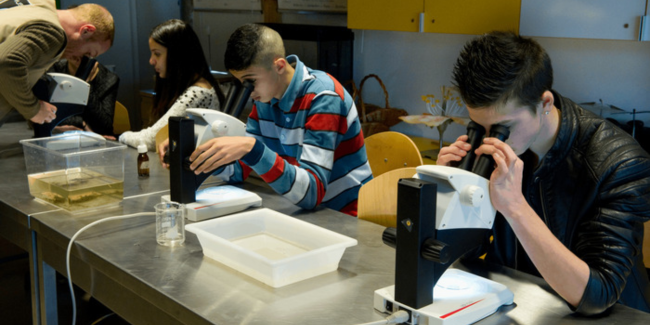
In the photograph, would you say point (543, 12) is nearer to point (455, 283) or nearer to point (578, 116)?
point (578, 116)

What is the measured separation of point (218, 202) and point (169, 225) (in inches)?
9.9

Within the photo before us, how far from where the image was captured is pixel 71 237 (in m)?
1.74

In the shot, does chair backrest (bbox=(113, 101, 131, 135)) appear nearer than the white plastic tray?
No

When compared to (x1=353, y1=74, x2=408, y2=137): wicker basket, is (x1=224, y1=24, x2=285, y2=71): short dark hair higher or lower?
higher

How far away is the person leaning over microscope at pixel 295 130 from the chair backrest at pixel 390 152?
146mm

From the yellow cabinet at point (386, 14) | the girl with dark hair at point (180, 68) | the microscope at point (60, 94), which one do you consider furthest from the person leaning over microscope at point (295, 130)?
the yellow cabinet at point (386, 14)

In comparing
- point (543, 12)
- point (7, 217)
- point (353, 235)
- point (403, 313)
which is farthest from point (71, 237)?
point (543, 12)

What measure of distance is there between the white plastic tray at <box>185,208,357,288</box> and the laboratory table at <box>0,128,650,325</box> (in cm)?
3

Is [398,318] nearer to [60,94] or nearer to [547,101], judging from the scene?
[547,101]

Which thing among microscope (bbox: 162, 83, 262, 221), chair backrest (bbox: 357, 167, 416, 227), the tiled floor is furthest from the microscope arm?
the tiled floor

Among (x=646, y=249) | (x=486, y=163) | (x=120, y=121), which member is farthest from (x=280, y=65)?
(x=120, y=121)

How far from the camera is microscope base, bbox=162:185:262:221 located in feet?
6.16

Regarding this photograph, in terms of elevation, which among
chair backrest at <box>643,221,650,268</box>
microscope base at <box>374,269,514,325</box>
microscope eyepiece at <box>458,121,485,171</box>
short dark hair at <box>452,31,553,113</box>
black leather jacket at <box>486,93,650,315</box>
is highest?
short dark hair at <box>452,31,553,113</box>

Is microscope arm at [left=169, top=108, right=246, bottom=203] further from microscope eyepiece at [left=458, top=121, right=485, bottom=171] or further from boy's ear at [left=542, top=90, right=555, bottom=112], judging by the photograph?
boy's ear at [left=542, top=90, right=555, bottom=112]
